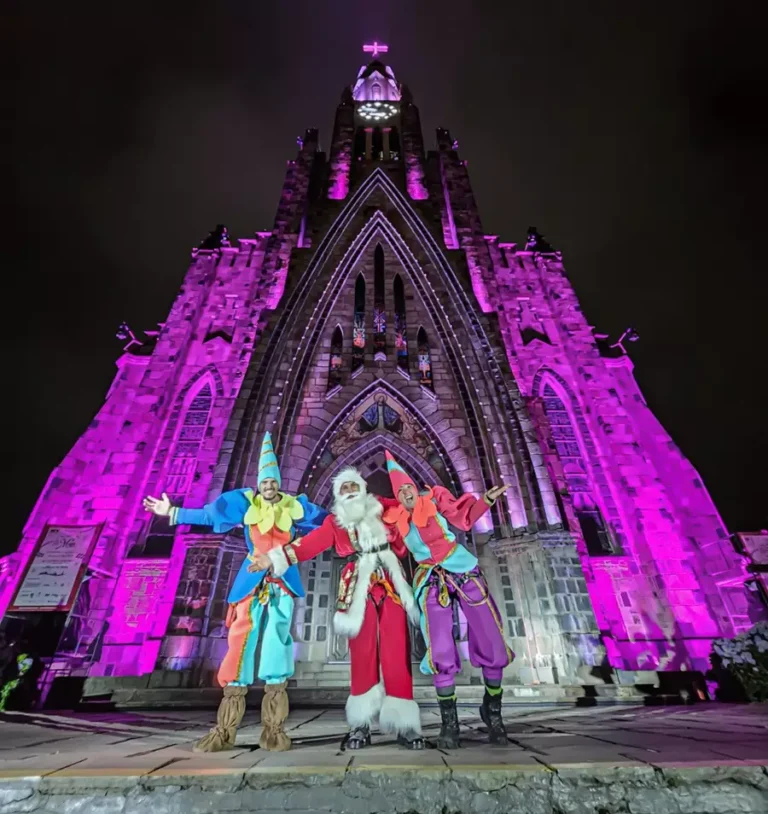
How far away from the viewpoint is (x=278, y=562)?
12.7 ft

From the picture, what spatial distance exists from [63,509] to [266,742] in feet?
35.9

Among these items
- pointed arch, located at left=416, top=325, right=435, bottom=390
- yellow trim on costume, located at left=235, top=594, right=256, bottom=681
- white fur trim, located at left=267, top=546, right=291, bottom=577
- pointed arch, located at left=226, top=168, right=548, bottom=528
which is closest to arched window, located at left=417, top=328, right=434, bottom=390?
pointed arch, located at left=416, top=325, right=435, bottom=390

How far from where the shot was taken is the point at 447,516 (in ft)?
14.7

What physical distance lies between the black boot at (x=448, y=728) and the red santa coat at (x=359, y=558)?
705mm

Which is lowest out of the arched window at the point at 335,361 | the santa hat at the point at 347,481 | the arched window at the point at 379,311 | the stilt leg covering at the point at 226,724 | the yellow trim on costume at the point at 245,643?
the stilt leg covering at the point at 226,724

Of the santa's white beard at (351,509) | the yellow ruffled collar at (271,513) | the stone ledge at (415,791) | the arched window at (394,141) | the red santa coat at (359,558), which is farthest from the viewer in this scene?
the arched window at (394,141)

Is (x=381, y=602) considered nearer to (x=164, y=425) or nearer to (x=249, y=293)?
(x=164, y=425)

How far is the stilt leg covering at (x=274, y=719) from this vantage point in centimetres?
323

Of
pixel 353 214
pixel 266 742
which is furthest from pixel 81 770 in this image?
pixel 353 214

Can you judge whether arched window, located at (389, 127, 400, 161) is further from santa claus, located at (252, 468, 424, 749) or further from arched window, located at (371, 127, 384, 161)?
santa claus, located at (252, 468, 424, 749)

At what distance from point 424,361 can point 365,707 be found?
11067 mm

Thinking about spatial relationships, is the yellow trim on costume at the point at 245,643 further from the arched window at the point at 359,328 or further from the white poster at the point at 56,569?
the arched window at the point at 359,328

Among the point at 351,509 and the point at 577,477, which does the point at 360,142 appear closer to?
the point at 577,477

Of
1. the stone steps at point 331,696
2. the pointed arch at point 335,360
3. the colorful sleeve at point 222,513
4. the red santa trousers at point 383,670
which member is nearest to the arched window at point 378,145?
the pointed arch at point 335,360
